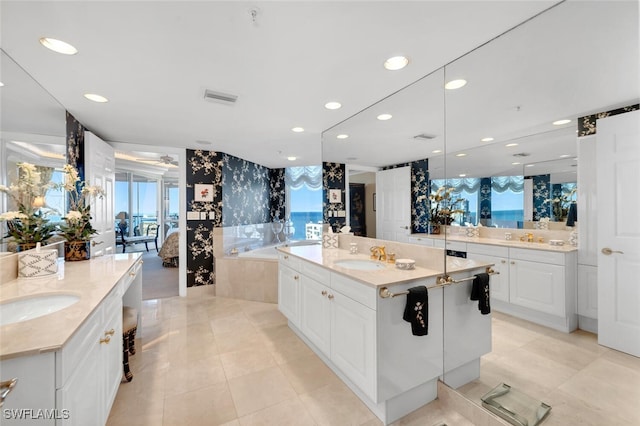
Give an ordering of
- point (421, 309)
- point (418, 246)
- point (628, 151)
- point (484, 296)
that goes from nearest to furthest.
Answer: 1. point (628, 151)
2. point (421, 309)
3. point (484, 296)
4. point (418, 246)

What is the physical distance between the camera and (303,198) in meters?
5.73

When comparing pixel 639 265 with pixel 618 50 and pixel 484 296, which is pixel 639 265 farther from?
pixel 618 50

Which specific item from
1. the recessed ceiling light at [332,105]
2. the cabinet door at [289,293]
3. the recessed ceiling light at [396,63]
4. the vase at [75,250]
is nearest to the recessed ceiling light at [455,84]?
the recessed ceiling light at [396,63]

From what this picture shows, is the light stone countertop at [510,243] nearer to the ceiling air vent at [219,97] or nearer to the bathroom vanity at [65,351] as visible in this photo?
the ceiling air vent at [219,97]

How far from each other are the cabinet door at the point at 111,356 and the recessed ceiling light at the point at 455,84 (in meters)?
2.56

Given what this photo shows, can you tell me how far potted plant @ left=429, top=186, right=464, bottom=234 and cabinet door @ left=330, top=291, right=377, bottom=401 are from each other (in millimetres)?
829

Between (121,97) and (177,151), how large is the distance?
1.85 m

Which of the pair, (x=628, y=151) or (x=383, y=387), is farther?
(x=383, y=387)

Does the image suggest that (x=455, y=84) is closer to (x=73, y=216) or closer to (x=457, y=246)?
(x=457, y=246)

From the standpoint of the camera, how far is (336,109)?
8.15 feet

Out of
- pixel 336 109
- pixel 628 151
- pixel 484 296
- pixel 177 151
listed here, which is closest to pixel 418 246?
pixel 484 296

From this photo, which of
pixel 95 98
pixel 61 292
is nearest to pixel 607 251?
pixel 61 292

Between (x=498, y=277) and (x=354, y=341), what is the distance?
41.2 inches

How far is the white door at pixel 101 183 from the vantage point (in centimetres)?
280
